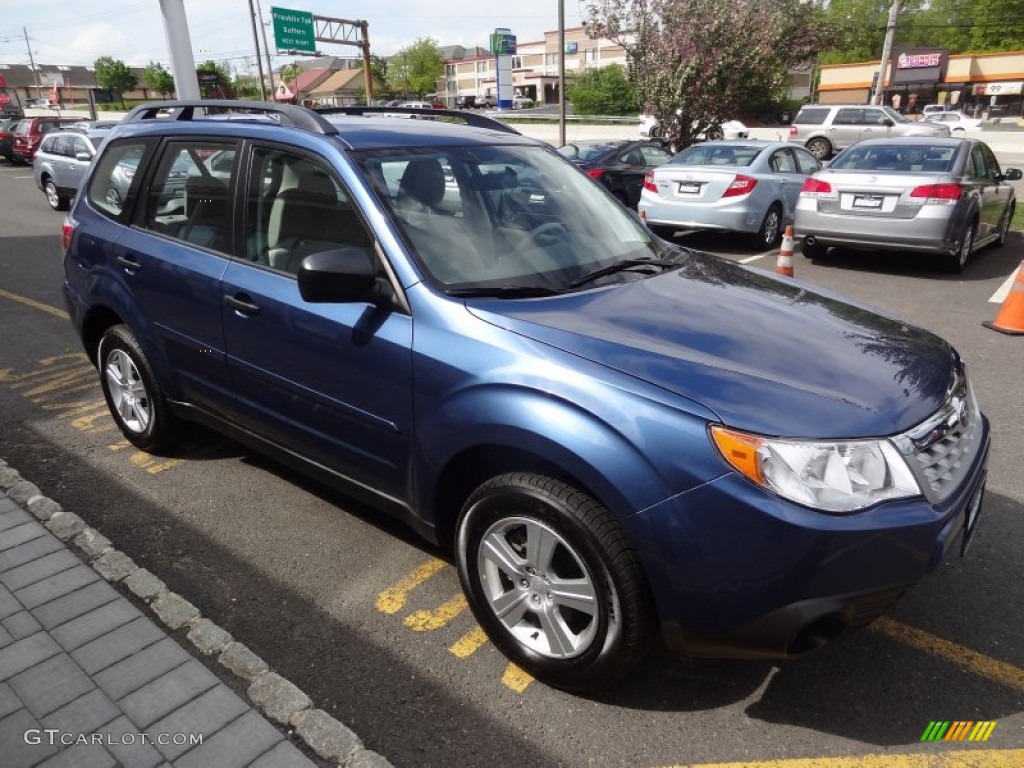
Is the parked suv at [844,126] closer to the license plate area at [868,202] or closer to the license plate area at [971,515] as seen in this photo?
the license plate area at [868,202]

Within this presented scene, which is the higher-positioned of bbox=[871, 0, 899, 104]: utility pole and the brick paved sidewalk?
bbox=[871, 0, 899, 104]: utility pole

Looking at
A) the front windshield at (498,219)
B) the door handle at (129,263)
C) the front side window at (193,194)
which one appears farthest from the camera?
the door handle at (129,263)

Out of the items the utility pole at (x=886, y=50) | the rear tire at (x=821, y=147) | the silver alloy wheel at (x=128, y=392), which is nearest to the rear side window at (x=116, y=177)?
the silver alloy wheel at (x=128, y=392)

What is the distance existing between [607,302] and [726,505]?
99cm

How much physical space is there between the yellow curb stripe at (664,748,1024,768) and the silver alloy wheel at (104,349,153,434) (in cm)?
335

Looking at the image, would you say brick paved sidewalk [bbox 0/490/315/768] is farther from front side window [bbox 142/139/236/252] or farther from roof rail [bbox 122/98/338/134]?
roof rail [bbox 122/98/338/134]

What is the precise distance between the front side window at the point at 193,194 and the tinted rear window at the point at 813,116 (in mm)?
26764

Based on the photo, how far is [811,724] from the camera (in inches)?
93.3

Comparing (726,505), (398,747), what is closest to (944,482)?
(726,505)

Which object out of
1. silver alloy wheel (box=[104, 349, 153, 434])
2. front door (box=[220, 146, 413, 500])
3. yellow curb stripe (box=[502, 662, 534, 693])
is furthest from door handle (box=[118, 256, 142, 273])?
yellow curb stripe (box=[502, 662, 534, 693])

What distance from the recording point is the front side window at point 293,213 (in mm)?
2955

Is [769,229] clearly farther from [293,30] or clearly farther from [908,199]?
[293,30]

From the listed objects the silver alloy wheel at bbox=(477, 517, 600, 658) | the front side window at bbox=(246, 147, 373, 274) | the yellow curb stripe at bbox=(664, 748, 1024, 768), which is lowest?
the yellow curb stripe at bbox=(664, 748, 1024, 768)

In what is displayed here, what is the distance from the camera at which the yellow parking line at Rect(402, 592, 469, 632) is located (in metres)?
2.86
